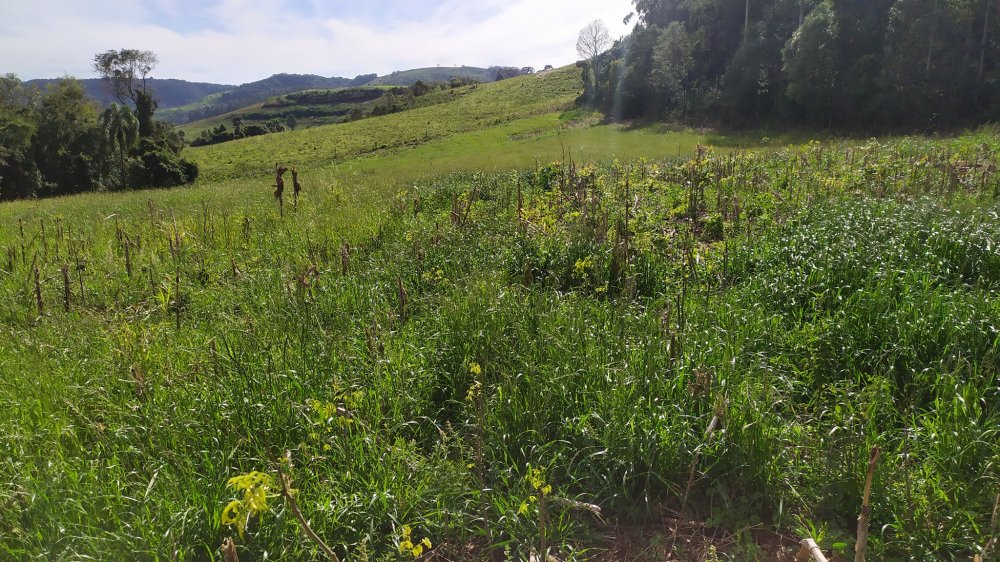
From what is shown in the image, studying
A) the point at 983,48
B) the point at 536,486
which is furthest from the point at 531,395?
the point at 983,48

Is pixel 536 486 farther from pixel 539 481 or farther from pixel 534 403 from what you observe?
pixel 534 403

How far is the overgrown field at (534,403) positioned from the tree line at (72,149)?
4032 centimetres

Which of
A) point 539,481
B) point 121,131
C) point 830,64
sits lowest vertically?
point 539,481

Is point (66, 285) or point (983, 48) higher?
point (983, 48)

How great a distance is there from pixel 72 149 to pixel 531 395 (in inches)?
2019

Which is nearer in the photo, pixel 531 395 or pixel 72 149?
pixel 531 395

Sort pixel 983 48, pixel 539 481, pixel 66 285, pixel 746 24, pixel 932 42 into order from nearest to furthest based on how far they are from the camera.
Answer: pixel 539 481, pixel 66 285, pixel 983 48, pixel 932 42, pixel 746 24

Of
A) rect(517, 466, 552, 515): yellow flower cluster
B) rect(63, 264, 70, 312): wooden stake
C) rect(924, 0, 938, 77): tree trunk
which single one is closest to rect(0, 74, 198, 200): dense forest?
rect(63, 264, 70, 312): wooden stake

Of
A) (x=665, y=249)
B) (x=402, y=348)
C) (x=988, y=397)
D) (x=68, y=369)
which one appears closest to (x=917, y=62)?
(x=665, y=249)

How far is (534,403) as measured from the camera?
9.43 ft

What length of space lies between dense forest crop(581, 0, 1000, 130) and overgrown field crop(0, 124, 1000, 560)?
83.9ft

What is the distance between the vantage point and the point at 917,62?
943 inches

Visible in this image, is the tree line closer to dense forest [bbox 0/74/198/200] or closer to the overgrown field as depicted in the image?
dense forest [bbox 0/74/198/200]

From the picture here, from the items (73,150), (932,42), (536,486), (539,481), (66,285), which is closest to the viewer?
(536,486)
